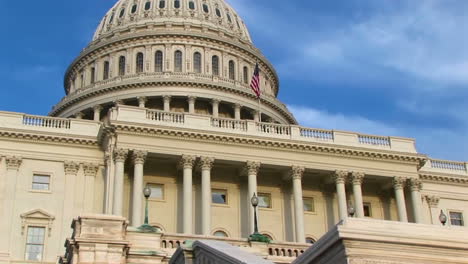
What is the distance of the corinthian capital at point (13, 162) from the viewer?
4447cm

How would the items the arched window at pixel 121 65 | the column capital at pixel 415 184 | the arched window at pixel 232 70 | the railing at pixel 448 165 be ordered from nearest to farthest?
the column capital at pixel 415 184 < the railing at pixel 448 165 < the arched window at pixel 121 65 < the arched window at pixel 232 70

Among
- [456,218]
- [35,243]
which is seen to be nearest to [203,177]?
[35,243]

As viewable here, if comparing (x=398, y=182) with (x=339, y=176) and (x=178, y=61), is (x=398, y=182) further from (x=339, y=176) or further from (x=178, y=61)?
(x=178, y=61)

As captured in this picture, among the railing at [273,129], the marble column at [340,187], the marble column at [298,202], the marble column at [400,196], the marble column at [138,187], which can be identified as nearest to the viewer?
the marble column at [138,187]

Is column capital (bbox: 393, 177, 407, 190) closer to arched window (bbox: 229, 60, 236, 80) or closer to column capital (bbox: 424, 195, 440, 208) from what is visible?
column capital (bbox: 424, 195, 440, 208)

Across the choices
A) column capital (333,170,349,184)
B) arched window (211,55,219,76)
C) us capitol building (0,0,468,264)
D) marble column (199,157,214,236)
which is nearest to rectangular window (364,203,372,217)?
us capitol building (0,0,468,264)

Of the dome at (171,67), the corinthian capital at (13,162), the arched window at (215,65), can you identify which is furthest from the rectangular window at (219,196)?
the arched window at (215,65)

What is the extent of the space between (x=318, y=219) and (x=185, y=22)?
36.5m

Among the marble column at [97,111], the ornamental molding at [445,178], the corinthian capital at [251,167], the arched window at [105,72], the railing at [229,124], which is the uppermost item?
the arched window at [105,72]

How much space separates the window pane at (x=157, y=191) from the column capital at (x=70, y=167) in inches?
191

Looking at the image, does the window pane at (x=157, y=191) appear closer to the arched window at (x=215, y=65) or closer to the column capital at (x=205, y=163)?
the column capital at (x=205, y=163)

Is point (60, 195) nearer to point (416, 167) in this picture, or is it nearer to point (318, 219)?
point (318, 219)

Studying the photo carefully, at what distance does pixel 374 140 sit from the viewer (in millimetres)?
50438

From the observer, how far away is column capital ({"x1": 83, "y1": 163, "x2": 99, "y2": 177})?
4591cm
